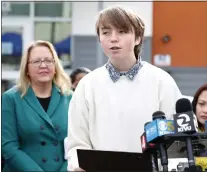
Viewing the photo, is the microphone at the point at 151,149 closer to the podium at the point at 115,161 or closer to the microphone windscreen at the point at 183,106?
the podium at the point at 115,161

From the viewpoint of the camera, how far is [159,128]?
308cm

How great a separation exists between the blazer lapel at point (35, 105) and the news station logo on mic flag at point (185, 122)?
8.38ft

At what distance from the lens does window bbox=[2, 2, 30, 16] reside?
14.2m

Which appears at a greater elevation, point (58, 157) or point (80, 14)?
point (80, 14)

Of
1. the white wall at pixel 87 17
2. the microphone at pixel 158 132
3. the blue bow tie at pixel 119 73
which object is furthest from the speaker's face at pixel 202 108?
the white wall at pixel 87 17

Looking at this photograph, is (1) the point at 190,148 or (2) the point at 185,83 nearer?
(1) the point at 190,148

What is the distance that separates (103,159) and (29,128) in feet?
7.27

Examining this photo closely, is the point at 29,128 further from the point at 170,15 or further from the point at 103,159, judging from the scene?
the point at 170,15

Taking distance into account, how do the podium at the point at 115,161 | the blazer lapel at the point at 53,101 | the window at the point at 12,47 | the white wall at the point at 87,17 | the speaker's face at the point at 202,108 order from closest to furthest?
the podium at the point at 115,161, the speaker's face at the point at 202,108, the blazer lapel at the point at 53,101, the white wall at the point at 87,17, the window at the point at 12,47

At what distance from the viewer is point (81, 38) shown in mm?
14094

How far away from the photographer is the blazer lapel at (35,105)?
5547 mm

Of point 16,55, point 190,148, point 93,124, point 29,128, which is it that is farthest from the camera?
point 16,55

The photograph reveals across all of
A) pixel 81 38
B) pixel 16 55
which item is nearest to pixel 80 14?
pixel 81 38

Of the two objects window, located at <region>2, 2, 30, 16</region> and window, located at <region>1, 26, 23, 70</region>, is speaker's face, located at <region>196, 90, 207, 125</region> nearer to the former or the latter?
window, located at <region>1, 26, 23, 70</region>
